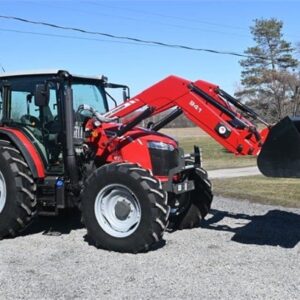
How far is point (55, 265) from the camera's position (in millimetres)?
6539

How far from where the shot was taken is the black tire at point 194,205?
337 inches

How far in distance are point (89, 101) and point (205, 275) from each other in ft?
12.1

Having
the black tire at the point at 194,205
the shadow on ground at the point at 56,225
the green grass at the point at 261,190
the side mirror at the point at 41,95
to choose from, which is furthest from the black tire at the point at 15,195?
the green grass at the point at 261,190

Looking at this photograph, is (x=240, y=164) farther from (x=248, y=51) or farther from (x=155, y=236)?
(x=248, y=51)

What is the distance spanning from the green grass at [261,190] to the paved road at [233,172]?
113 centimetres

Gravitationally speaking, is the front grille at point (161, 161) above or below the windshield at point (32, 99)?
below

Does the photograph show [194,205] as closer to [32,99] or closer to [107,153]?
[107,153]

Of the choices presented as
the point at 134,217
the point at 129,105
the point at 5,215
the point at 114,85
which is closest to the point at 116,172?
the point at 134,217

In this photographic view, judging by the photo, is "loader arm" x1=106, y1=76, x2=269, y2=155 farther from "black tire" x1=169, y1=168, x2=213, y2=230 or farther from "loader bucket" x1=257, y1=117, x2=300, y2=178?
"black tire" x1=169, y1=168, x2=213, y2=230

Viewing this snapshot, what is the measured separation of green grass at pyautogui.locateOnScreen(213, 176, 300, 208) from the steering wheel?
5292 mm

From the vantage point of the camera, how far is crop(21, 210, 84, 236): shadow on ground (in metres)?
8.41

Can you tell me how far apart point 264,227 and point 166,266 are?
9.28 feet

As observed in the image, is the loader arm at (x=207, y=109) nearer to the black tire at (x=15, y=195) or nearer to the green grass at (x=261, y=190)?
the black tire at (x=15, y=195)

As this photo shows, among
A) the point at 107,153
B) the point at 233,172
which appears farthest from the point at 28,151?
the point at 233,172
